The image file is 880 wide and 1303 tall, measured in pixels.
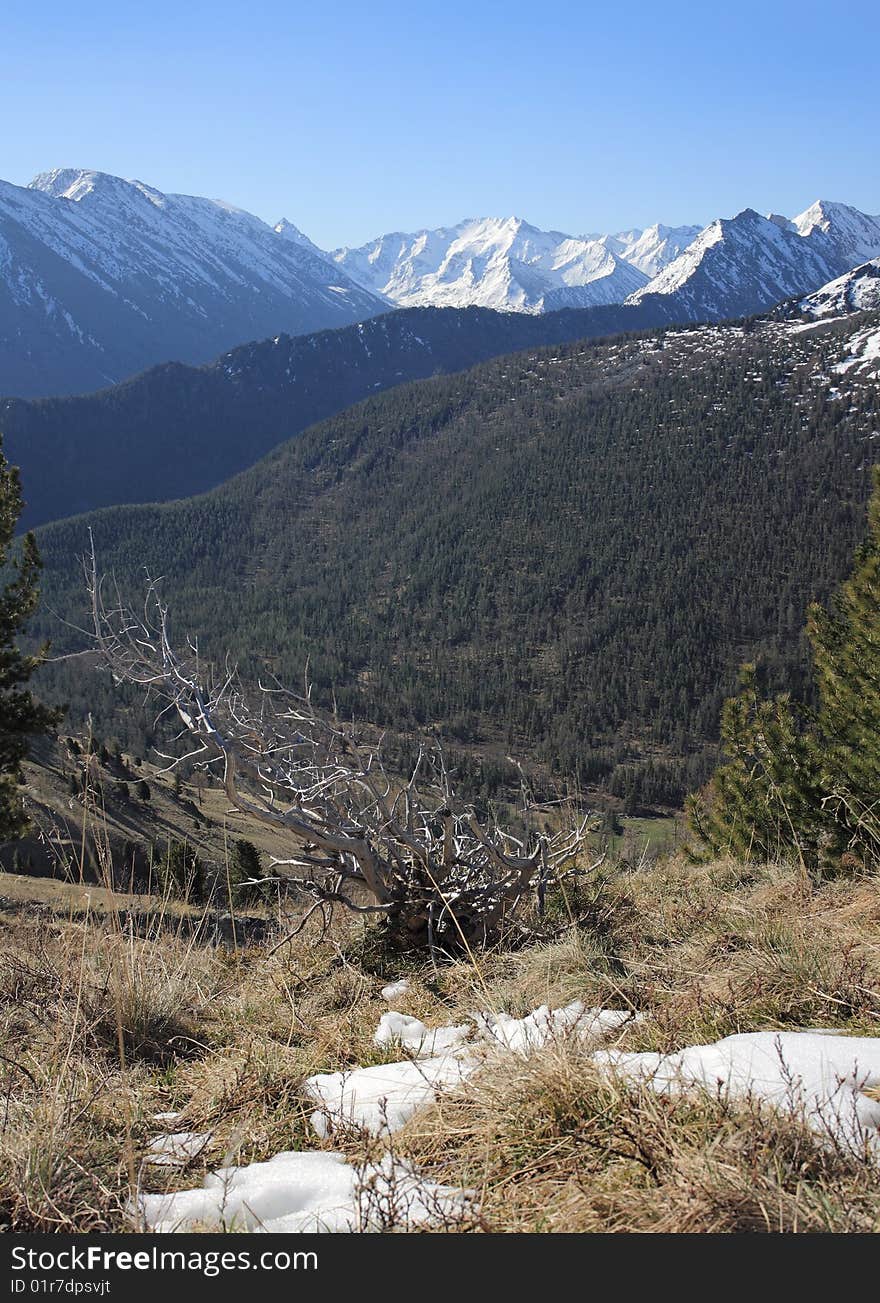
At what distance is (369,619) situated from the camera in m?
187

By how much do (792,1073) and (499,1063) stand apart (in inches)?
35.2

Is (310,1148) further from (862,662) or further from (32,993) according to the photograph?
(862,662)

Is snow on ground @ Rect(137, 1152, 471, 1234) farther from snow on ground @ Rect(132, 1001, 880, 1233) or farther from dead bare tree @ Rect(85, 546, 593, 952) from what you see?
dead bare tree @ Rect(85, 546, 593, 952)

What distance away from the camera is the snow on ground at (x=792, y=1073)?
90.5 inches

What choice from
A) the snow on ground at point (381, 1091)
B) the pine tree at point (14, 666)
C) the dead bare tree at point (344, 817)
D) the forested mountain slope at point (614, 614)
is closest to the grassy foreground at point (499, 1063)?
the snow on ground at point (381, 1091)

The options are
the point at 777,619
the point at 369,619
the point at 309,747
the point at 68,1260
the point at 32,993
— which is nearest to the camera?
the point at 68,1260

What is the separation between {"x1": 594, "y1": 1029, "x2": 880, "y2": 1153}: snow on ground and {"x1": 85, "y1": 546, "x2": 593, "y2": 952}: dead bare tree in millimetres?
2064

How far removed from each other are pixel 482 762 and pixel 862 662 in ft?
353

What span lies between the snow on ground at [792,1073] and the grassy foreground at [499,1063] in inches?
3.9

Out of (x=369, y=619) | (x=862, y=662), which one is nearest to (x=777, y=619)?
(x=369, y=619)

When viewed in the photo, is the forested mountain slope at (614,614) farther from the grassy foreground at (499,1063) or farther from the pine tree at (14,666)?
the grassy foreground at (499,1063)

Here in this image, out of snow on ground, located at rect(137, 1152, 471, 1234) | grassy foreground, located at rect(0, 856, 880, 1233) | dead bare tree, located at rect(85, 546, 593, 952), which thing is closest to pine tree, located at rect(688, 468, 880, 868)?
dead bare tree, located at rect(85, 546, 593, 952)

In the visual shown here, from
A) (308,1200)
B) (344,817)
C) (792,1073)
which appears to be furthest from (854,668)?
(308,1200)

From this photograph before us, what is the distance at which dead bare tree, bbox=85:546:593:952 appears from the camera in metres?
4.79
